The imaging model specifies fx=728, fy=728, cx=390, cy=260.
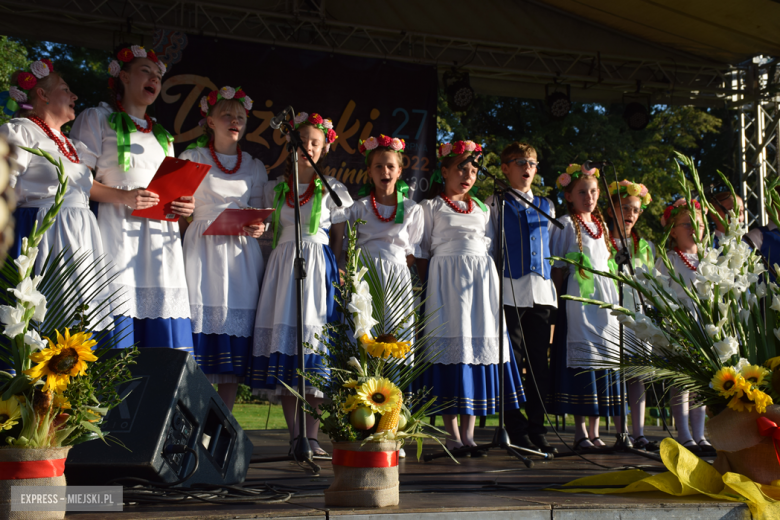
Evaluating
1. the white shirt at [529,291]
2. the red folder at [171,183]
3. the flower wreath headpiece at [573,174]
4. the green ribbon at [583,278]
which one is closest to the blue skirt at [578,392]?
the green ribbon at [583,278]

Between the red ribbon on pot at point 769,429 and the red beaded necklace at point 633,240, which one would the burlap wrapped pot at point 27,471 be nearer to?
the red ribbon on pot at point 769,429

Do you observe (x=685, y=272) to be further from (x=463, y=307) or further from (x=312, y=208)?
(x=312, y=208)

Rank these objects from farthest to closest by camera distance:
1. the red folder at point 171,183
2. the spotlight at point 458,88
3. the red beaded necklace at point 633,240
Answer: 1. the spotlight at point 458,88
2. the red beaded necklace at point 633,240
3. the red folder at point 171,183

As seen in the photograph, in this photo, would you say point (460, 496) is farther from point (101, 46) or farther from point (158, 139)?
point (101, 46)

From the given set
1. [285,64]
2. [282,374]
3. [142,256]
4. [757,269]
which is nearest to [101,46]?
[285,64]

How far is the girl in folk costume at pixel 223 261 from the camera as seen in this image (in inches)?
147

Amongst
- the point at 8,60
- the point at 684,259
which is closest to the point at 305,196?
the point at 684,259

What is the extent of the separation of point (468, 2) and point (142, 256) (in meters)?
3.70

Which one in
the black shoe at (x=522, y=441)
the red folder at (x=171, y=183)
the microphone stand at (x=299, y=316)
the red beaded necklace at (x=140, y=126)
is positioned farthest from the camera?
the black shoe at (x=522, y=441)

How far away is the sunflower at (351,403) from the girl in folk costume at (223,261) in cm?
173

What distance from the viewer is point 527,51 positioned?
19.8 ft


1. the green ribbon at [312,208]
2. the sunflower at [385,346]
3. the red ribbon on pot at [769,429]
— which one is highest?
the green ribbon at [312,208]

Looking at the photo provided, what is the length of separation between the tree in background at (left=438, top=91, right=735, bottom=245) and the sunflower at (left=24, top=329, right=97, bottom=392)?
10698 mm

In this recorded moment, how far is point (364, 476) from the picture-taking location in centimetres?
209
